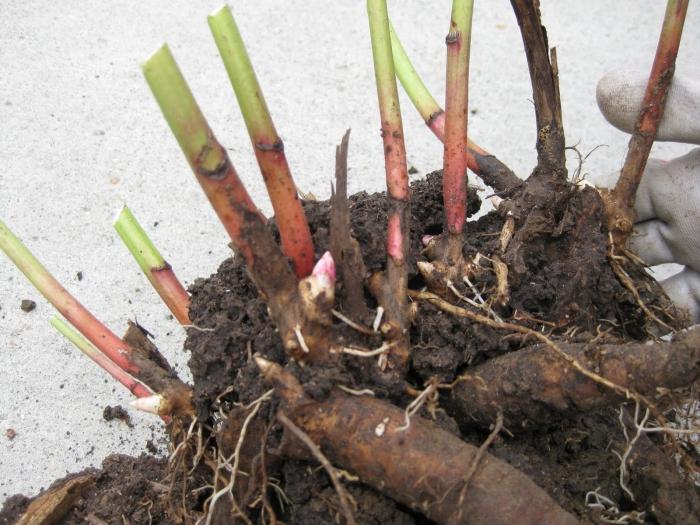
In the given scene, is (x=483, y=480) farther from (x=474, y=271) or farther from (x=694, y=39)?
(x=694, y=39)

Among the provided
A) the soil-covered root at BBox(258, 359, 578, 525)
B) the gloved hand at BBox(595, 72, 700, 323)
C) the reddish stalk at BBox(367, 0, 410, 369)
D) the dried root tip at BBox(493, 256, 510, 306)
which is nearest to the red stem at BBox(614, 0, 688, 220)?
the gloved hand at BBox(595, 72, 700, 323)

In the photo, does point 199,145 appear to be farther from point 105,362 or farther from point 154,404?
point 105,362

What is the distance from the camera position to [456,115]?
33.4 inches

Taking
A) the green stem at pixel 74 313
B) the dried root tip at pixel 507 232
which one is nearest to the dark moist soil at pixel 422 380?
the dried root tip at pixel 507 232

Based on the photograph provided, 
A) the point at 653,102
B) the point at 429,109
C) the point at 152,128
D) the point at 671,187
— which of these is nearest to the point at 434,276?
the point at 429,109

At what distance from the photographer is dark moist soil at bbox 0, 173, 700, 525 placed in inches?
30.5

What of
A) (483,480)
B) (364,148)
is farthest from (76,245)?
(483,480)

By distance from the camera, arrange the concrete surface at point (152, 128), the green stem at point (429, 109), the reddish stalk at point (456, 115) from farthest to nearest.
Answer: the concrete surface at point (152, 128) < the green stem at point (429, 109) < the reddish stalk at point (456, 115)

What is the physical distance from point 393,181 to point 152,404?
42 cm

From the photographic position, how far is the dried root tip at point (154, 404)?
2.69 feet

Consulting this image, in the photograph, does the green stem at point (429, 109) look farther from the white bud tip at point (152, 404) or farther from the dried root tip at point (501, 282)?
the white bud tip at point (152, 404)

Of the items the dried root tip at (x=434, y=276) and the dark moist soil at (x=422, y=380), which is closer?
the dark moist soil at (x=422, y=380)

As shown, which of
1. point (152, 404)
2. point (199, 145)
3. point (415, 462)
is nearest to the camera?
point (199, 145)

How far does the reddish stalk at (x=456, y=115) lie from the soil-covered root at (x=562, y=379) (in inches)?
8.3
